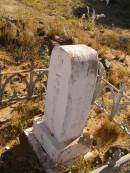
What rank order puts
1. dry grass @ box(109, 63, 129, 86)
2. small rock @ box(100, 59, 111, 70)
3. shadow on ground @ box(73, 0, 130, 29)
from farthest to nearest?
shadow on ground @ box(73, 0, 130, 29) → small rock @ box(100, 59, 111, 70) → dry grass @ box(109, 63, 129, 86)

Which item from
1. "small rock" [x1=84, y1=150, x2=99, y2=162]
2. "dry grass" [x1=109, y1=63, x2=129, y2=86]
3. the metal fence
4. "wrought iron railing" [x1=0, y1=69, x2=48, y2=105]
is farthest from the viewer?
"dry grass" [x1=109, y1=63, x2=129, y2=86]

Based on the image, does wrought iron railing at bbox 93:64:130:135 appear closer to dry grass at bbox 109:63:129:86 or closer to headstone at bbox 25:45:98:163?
dry grass at bbox 109:63:129:86

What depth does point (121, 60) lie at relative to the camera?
876cm

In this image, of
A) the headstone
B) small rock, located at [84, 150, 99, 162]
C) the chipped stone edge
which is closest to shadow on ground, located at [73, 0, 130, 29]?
small rock, located at [84, 150, 99, 162]

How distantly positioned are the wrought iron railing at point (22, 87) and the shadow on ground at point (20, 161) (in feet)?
4.72

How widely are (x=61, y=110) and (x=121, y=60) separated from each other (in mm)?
4969

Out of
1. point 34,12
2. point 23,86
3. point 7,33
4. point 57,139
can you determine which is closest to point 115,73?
point 23,86

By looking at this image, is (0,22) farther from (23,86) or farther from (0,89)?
(0,89)

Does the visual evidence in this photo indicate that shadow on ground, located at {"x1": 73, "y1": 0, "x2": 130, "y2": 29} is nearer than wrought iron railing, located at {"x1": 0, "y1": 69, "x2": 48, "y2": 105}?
No

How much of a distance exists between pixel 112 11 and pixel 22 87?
346 inches

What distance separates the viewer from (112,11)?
1431 cm

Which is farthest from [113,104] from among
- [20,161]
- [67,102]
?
[20,161]

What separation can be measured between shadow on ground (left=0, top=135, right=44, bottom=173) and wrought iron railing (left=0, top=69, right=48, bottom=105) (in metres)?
1.44

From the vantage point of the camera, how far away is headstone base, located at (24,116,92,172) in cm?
439
